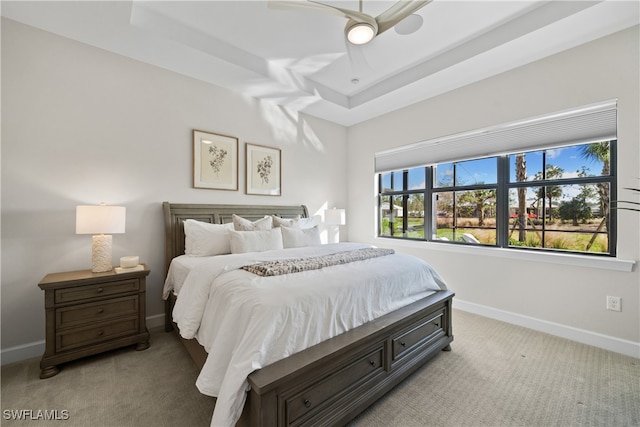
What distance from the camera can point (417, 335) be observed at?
2119mm

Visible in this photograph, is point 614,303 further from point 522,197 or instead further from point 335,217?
point 335,217

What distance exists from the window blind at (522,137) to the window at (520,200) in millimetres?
103

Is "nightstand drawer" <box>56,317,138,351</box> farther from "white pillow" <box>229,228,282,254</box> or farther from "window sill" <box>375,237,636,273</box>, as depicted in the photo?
"window sill" <box>375,237,636,273</box>

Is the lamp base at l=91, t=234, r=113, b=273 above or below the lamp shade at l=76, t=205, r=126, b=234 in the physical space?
below

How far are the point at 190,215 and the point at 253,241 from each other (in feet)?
3.03

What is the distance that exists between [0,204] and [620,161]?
539 centimetres

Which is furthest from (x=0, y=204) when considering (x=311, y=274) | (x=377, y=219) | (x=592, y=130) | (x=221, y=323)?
(x=592, y=130)

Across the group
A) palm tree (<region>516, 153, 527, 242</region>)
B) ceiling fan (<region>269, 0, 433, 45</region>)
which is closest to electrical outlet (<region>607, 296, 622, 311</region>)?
palm tree (<region>516, 153, 527, 242</region>)

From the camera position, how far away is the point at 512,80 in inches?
121

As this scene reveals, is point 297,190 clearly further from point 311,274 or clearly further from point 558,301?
point 558,301

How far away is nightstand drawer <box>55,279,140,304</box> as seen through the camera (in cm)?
212

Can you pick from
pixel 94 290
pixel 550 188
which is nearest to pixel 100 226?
pixel 94 290

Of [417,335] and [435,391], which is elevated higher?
[417,335]

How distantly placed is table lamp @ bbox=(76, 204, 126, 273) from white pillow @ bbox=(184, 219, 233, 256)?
614 millimetres
